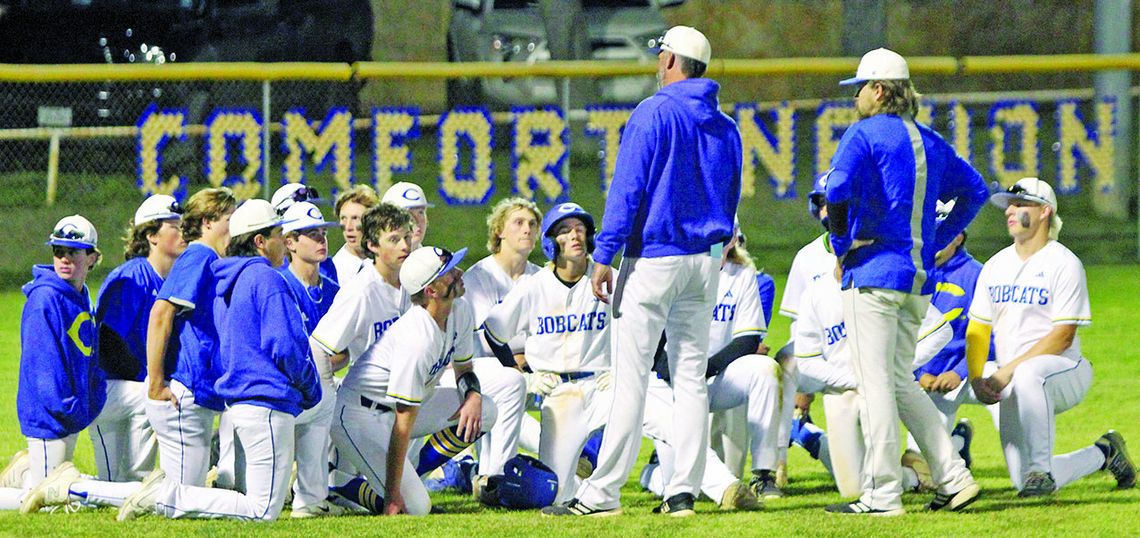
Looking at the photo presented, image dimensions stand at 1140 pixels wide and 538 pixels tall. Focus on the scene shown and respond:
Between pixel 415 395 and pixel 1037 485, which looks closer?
pixel 415 395

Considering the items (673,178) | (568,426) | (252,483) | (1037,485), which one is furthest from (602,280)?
(1037,485)

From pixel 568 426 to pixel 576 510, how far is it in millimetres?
666

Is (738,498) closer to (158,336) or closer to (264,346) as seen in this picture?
(264,346)

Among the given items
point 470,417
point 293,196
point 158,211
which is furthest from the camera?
point 293,196

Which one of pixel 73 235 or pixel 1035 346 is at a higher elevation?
pixel 73 235

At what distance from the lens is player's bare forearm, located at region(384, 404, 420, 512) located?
6.46 m

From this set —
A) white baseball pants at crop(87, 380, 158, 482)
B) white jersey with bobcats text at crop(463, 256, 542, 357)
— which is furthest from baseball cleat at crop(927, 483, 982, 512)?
white baseball pants at crop(87, 380, 158, 482)

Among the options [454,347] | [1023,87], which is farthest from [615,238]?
[1023,87]

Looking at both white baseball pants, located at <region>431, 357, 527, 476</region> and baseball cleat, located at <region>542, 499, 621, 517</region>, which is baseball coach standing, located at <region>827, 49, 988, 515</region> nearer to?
baseball cleat, located at <region>542, 499, 621, 517</region>

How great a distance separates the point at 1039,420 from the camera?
22.2ft

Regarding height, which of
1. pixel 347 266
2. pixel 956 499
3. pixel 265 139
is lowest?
pixel 956 499

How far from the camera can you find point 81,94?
15.4 meters

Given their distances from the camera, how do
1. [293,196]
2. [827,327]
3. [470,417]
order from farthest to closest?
[293,196] → [827,327] → [470,417]

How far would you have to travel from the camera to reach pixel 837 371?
7211 mm
